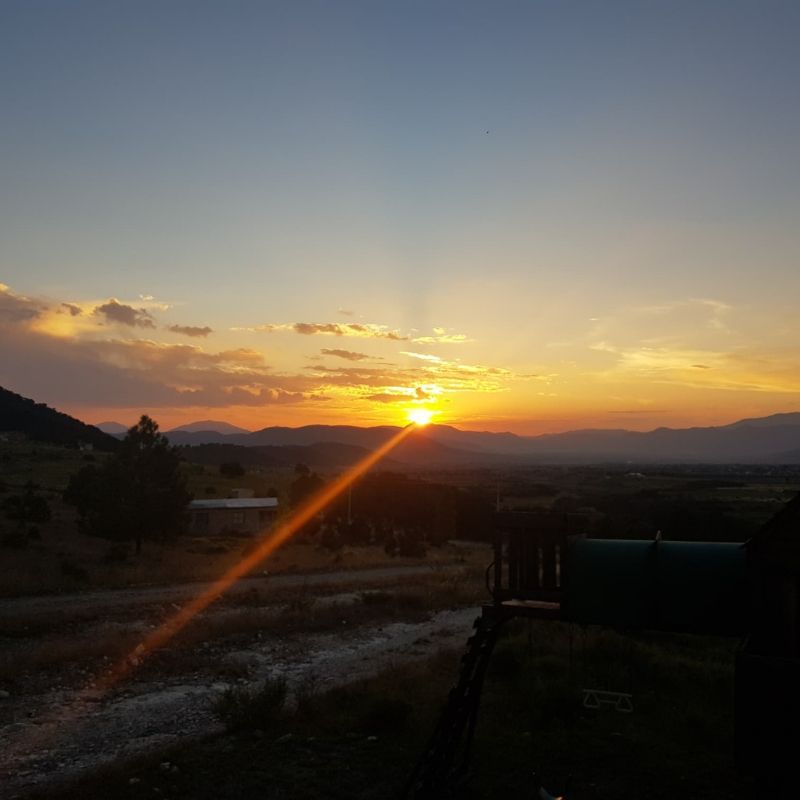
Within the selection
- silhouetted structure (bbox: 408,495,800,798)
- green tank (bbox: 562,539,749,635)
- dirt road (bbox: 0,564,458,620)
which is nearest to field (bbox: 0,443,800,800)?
dirt road (bbox: 0,564,458,620)

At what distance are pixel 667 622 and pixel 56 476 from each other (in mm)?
78916

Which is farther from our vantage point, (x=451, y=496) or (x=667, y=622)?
(x=451, y=496)

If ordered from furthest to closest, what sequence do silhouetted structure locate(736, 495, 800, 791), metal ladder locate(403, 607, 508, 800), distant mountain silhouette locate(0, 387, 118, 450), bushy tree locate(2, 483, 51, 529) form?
distant mountain silhouette locate(0, 387, 118, 450), bushy tree locate(2, 483, 51, 529), metal ladder locate(403, 607, 508, 800), silhouetted structure locate(736, 495, 800, 791)

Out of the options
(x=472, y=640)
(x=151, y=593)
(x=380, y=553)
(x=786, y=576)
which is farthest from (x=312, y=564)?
(x=786, y=576)

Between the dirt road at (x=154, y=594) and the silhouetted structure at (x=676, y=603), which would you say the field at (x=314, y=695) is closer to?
the dirt road at (x=154, y=594)

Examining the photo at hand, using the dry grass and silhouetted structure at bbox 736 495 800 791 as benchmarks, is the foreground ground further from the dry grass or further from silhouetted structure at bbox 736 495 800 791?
the dry grass

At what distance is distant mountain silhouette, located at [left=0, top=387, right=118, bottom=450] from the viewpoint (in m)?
128

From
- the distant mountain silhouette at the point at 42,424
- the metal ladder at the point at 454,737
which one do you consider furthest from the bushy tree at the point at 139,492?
the distant mountain silhouette at the point at 42,424

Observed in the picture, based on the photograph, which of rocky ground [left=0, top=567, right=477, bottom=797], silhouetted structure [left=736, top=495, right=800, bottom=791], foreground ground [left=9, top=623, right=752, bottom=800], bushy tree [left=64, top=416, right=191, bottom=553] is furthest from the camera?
bushy tree [left=64, top=416, right=191, bottom=553]

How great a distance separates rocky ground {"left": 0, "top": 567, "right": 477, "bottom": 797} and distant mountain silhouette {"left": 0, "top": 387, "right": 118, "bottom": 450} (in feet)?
330

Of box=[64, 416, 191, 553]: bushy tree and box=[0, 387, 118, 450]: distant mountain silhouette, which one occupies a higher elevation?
box=[0, 387, 118, 450]: distant mountain silhouette

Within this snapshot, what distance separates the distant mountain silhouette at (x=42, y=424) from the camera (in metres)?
128

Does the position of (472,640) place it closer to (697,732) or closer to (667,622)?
(667,622)

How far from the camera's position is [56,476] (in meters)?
77.2
